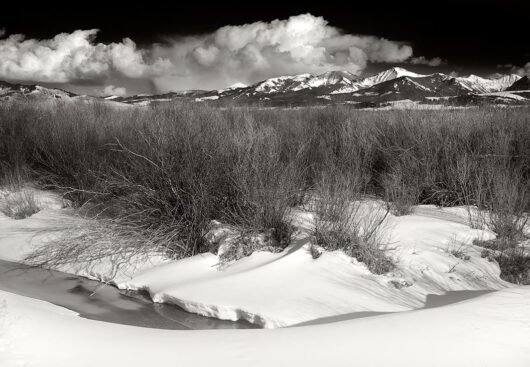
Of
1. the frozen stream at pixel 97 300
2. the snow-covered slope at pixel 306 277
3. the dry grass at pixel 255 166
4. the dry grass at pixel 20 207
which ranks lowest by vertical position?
the frozen stream at pixel 97 300

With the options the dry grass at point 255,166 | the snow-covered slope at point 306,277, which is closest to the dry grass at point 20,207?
the dry grass at point 255,166

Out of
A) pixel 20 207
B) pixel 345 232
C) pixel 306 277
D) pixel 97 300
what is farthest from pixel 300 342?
pixel 20 207

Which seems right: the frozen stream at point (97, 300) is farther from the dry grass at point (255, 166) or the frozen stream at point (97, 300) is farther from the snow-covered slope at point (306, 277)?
the dry grass at point (255, 166)

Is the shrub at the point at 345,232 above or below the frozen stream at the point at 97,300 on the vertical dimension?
above

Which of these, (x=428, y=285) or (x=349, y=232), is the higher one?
(x=349, y=232)

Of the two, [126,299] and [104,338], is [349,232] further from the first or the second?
[104,338]

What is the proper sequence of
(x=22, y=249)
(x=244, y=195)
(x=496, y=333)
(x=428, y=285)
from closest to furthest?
1. (x=496, y=333)
2. (x=428, y=285)
3. (x=244, y=195)
4. (x=22, y=249)

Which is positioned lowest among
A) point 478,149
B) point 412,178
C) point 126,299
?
point 126,299

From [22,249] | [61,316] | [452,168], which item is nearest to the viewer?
[61,316]

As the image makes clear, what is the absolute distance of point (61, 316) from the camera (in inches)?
131

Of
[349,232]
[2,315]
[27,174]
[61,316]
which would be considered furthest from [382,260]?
[27,174]

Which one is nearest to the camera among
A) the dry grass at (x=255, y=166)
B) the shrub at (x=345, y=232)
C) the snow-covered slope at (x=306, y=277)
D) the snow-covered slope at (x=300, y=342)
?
the snow-covered slope at (x=300, y=342)

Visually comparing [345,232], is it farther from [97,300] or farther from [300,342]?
[97,300]

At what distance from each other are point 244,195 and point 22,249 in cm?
304
